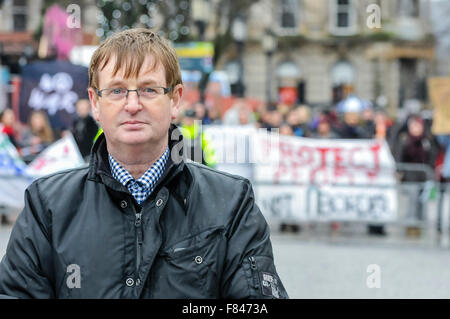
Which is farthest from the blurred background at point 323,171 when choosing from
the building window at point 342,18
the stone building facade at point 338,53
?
the building window at point 342,18

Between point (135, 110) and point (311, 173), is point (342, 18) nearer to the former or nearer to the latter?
point (311, 173)

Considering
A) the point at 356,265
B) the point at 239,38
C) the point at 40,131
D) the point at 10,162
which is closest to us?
the point at 356,265

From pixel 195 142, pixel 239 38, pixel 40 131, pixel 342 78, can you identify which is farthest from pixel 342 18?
pixel 195 142

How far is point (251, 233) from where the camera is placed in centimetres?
254

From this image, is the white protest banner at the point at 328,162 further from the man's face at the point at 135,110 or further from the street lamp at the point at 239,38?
the street lamp at the point at 239,38

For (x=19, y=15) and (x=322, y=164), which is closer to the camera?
(x=322, y=164)

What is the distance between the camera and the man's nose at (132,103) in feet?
8.07

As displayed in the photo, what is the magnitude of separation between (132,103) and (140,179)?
0.23 meters

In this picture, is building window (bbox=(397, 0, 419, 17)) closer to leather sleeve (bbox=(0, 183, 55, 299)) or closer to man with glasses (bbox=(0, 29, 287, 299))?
man with glasses (bbox=(0, 29, 287, 299))

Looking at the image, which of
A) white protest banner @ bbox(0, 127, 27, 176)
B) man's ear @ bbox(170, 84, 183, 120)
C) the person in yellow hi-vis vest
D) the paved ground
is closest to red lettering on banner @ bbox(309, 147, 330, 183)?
the paved ground

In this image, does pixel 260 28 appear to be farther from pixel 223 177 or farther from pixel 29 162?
pixel 223 177

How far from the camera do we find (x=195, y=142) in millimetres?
10453

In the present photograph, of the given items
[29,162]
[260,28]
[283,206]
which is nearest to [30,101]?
[29,162]

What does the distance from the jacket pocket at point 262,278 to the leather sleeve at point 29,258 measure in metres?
0.53
